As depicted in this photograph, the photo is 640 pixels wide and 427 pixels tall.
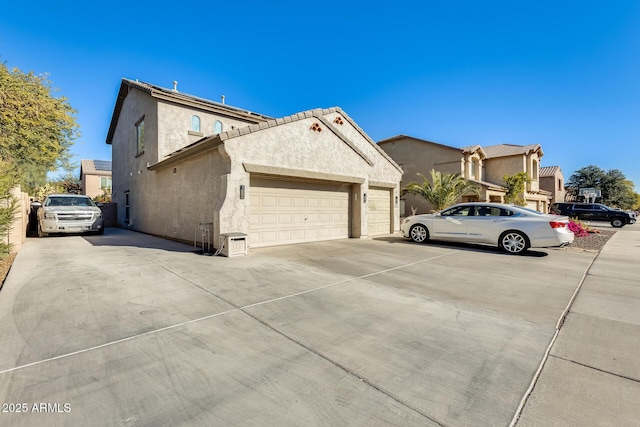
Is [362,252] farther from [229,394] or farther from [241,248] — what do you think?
[229,394]

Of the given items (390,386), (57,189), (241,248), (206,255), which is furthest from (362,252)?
(57,189)

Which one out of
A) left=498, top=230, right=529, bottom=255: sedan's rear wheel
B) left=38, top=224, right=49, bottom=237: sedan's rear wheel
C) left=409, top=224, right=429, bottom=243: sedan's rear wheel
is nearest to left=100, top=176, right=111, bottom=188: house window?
left=38, top=224, right=49, bottom=237: sedan's rear wheel

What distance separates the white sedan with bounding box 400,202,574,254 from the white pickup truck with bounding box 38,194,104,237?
13710mm

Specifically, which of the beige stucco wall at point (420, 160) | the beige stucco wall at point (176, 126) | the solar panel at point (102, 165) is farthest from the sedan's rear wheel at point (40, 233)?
the solar panel at point (102, 165)

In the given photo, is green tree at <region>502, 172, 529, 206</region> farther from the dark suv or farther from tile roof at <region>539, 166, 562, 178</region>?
tile roof at <region>539, 166, 562, 178</region>

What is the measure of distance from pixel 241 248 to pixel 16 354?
524 centimetres

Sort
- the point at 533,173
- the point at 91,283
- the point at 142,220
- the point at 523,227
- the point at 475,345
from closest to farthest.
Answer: the point at 475,345, the point at 91,283, the point at 523,227, the point at 142,220, the point at 533,173

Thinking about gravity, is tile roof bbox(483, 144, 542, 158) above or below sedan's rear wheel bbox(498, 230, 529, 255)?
above

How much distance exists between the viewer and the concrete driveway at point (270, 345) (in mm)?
2080

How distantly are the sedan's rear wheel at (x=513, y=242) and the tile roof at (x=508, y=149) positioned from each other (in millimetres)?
19320

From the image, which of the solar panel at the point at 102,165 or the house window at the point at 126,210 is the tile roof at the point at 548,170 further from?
the solar panel at the point at 102,165

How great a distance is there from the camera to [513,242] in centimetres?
871

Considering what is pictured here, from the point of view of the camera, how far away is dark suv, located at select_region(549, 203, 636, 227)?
21578 mm

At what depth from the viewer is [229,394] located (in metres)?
2.21
